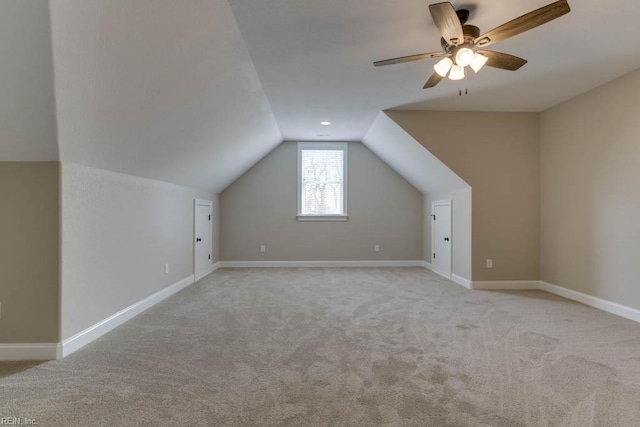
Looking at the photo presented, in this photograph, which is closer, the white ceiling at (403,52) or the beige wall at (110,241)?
the white ceiling at (403,52)

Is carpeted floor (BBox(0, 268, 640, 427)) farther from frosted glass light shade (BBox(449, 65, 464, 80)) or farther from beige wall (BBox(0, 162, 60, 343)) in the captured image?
frosted glass light shade (BBox(449, 65, 464, 80))

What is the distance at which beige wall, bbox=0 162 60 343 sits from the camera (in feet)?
7.84

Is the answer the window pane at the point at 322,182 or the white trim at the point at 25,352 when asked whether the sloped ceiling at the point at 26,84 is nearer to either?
the white trim at the point at 25,352

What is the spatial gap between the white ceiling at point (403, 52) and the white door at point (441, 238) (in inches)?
69.7

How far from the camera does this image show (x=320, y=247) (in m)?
6.75

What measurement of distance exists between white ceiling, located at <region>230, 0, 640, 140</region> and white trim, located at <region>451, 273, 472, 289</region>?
2.49 metres

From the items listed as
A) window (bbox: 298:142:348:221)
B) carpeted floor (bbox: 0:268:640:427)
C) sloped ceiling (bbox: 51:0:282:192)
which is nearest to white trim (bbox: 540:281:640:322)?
carpeted floor (bbox: 0:268:640:427)

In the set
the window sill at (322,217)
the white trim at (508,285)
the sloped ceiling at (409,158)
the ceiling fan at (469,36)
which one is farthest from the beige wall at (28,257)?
the white trim at (508,285)

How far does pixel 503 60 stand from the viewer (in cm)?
251

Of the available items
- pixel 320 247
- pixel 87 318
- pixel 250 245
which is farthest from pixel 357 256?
pixel 87 318

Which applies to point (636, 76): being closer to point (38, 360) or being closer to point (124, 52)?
point (124, 52)

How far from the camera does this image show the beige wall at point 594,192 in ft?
11.1

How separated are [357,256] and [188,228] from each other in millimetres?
3326

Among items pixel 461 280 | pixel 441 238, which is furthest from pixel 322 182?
pixel 461 280
